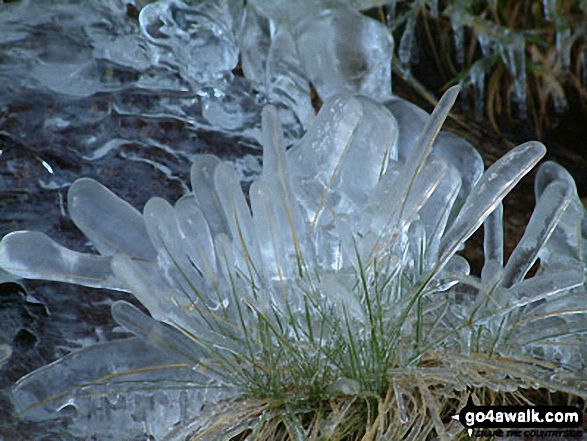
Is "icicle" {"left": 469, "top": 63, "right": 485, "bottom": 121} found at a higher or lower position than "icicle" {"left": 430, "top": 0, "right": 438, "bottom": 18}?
lower

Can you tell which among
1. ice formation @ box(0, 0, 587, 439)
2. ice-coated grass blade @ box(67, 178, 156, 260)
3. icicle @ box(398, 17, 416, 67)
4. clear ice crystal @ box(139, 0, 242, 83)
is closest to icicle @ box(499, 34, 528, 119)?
icicle @ box(398, 17, 416, 67)

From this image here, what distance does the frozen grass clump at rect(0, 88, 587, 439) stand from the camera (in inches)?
34.1

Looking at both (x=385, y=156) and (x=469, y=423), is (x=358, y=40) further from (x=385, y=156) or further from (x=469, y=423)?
(x=469, y=423)

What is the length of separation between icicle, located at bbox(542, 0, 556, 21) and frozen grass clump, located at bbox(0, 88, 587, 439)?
3.68ft

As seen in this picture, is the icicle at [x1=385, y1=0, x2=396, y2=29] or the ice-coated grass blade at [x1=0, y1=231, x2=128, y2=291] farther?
the icicle at [x1=385, y1=0, x2=396, y2=29]

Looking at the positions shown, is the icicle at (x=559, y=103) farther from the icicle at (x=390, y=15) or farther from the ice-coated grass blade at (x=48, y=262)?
the ice-coated grass blade at (x=48, y=262)

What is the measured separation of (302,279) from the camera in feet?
2.94

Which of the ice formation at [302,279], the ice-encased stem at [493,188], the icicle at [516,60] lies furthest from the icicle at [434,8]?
the ice-encased stem at [493,188]

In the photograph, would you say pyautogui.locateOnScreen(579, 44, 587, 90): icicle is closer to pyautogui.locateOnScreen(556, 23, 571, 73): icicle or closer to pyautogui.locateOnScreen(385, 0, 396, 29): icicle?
pyautogui.locateOnScreen(556, 23, 571, 73): icicle

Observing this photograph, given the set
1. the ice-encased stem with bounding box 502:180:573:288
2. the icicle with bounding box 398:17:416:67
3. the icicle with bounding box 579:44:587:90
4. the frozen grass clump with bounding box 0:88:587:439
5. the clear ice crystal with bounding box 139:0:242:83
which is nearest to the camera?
the frozen grass clump with bounding box 0:88:587:439

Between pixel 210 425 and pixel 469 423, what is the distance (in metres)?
0.23

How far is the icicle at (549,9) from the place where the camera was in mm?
1997

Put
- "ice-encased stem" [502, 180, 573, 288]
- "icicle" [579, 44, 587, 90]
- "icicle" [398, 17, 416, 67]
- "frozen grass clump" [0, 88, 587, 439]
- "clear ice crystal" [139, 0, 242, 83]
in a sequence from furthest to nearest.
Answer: "icicle" [579, 44, 587, 90] < "icicle" [398, 17, 416, 67] < "clear ice crystal" [139, 0, 242, 83] < "ice-encased stem" [502, 180, 573, 288] < "frozen grass clump" [0, 88, 587, 439]

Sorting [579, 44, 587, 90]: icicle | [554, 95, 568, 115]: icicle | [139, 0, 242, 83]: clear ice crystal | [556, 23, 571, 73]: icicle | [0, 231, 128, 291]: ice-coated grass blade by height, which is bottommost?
[554, 95, 568, 115]: icicle
